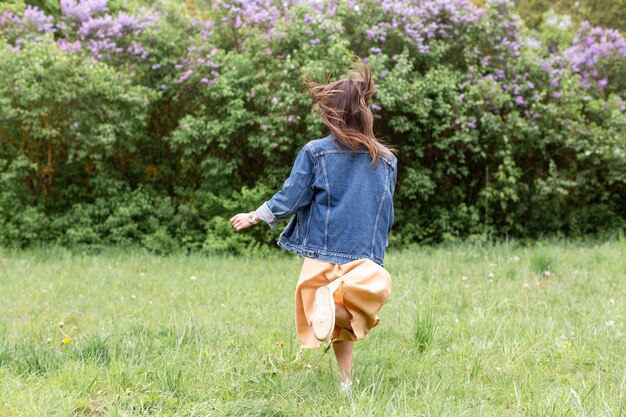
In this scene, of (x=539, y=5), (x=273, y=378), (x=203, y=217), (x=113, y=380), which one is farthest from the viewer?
(x=539, y=5)

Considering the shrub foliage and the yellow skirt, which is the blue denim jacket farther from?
the shrub foliage

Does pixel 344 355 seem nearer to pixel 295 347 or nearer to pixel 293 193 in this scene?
pixel 295 347

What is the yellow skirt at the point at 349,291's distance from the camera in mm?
2949

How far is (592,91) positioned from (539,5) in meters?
7.90

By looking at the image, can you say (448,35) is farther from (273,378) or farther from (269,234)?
(273,378)

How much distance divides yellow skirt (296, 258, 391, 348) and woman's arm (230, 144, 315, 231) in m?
0.28

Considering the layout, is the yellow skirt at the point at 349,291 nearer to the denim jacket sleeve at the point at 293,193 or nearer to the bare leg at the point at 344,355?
the bare leg at the point at 344,355

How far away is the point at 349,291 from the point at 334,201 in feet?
1.57

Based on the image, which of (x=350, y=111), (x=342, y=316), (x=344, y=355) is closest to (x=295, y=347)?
(x=344, y=355)

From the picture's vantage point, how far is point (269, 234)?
868 centimetres

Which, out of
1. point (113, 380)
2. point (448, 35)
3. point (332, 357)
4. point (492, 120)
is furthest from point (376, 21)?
point (113, 380)

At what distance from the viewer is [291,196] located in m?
3.12

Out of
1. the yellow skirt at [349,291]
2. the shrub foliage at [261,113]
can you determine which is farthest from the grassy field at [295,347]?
the shrub foliage at [261,113]

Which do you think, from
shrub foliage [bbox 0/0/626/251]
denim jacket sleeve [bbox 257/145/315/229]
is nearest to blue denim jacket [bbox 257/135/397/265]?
denim jacket sleeve [bbox 257/145/315/229]
